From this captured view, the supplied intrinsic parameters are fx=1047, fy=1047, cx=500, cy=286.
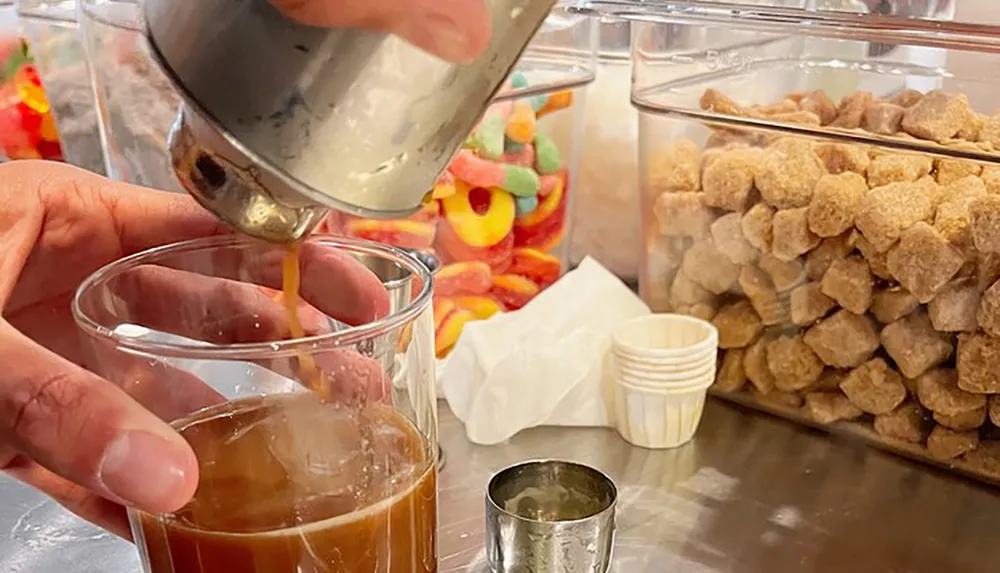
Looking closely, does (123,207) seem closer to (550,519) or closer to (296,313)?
(296,313)

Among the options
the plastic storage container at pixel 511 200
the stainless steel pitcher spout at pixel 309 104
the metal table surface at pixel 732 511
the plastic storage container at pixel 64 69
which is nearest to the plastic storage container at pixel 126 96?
the plastic storage container at pixel 64 69

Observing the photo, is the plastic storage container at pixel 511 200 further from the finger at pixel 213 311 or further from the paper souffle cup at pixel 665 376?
the finger at pixel 213 311

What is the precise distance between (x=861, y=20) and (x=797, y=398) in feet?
0.81

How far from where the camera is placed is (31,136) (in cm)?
103

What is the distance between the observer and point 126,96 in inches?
33.5

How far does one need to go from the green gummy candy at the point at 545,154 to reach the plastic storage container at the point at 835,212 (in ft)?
0.28

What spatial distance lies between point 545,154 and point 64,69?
0.48m

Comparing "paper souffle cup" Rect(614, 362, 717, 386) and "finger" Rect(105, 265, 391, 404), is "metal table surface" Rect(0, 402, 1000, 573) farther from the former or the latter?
"finger" Rect(105, 265, 391, 404)

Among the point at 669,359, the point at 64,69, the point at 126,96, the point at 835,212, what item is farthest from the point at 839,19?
the point at 64,69

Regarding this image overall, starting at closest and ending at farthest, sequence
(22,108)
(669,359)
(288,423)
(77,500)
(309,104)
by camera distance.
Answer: (309,104) < (288,423) < (77,500) < (669,359) < (22,108)

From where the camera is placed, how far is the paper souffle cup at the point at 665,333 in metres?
0.69

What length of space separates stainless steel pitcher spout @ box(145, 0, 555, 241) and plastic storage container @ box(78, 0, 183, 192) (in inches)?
20.6

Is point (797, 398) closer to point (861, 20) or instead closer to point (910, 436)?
point (910, 436)

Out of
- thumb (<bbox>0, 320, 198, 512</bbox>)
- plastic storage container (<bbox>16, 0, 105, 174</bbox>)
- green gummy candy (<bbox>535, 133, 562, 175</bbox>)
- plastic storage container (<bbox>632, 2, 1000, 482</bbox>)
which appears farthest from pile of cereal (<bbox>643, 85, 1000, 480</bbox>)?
plastic storage container (<bbox>16, 0, 105, 174</bbox>)
